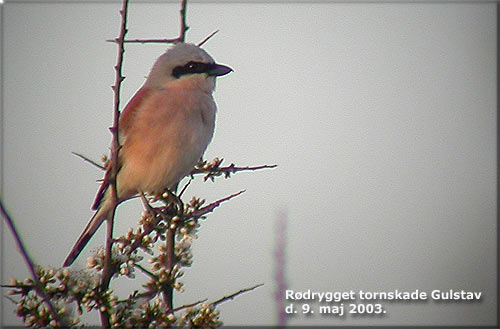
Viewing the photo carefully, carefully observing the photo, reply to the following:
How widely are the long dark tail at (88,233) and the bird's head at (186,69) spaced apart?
76 cm

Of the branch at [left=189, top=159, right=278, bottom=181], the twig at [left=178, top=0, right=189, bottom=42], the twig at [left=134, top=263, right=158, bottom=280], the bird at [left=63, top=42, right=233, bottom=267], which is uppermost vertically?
the twig at [left=178, top=0, right=189, bottom=42]

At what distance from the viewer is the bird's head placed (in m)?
2.99

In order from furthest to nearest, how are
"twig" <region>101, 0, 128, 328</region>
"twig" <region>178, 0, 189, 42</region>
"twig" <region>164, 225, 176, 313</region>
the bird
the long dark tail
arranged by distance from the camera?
the bird, the long dark tail, "twig" <region>178, 0, 189, 42</region>, "twig" <region>164, 225, 176, 313</region>, "twig" <region>101, 0, 128, 328</region>

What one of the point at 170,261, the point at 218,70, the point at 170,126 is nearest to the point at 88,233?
the point at 170,126

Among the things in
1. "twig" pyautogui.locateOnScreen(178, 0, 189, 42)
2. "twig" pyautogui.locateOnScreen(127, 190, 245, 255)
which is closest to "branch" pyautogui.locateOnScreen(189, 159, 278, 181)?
"twig" pyautogui.locateOnScreen(127, 190, 245, 255)

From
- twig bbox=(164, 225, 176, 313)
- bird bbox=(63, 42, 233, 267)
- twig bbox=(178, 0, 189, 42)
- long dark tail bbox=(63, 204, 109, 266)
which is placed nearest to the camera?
twig bbox=(164, 225, 176, 313)

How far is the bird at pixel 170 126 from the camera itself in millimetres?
2969

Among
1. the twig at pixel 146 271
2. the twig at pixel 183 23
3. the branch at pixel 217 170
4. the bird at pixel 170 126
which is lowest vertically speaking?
the twig at pixel 146 271

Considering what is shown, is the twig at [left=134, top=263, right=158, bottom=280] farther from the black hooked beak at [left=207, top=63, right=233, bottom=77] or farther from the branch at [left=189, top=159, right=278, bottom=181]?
the black hooked beak at [left=207, top=63, right=233, bottom=77]

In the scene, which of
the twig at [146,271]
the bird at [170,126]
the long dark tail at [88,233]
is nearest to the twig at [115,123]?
the twig at [146,271]

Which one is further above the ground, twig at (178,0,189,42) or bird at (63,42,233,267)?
twig at (178,0,189,42)

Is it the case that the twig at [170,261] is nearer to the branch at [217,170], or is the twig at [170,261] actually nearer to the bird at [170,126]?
the branch at [217,170]

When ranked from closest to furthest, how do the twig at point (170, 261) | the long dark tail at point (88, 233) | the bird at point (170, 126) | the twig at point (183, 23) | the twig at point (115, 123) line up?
1. the twig at point (115, 123)
2. the twig at point (170, 261)
3. the twig at point (183, 23)
4. the long dark tail at point (88, 233)
5. the bird at point (170, 126)

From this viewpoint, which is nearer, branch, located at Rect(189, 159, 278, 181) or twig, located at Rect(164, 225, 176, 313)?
twig, located at Rect(164, 225, 176, 313)
